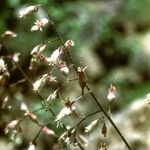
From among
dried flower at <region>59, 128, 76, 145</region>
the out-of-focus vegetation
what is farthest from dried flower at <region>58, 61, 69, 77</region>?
the out-of-focus vegetation

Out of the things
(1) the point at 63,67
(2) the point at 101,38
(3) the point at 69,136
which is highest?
(1) the point at 63,67

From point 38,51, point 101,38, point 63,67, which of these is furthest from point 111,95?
point 101,38

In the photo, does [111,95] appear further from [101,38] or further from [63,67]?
[101,38]

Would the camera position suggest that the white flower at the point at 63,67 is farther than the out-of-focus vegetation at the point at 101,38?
No

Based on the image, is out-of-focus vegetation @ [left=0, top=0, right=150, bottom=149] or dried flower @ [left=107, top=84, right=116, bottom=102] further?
out-of-focus vegetation @ [left=0, top=0, right=150, bottom=149]

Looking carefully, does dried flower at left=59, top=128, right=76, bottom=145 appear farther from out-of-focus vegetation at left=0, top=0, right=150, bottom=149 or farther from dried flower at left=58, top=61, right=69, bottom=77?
out-of-focus vegetation at left=0, top=0, right=150, bottom=149

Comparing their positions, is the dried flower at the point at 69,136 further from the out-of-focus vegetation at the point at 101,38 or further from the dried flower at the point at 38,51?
the out-of-focus vegetation at the point at 101,38

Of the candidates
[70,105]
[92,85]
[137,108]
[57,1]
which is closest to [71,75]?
[92,85]

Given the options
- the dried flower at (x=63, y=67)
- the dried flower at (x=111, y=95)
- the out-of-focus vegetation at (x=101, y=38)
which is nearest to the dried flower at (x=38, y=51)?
the dried flower at (x=63, y=67)
